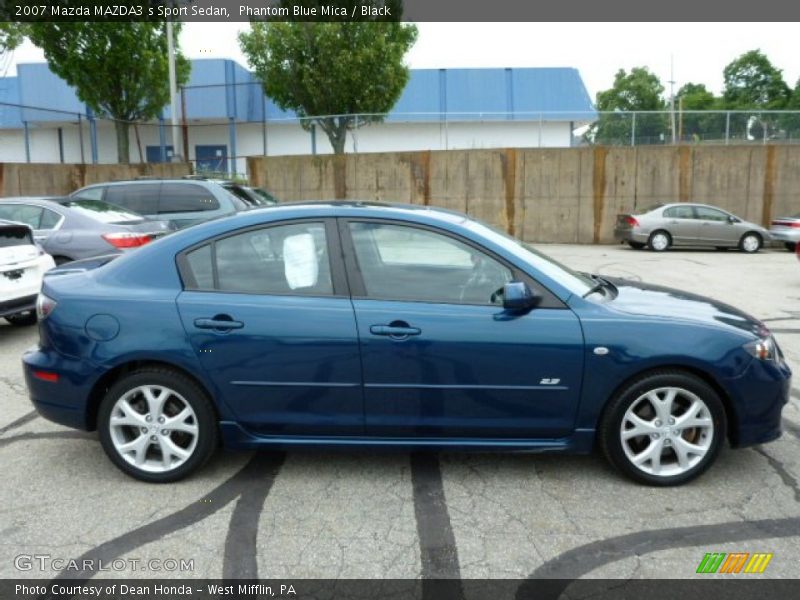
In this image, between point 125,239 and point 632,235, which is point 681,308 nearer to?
point 125,239

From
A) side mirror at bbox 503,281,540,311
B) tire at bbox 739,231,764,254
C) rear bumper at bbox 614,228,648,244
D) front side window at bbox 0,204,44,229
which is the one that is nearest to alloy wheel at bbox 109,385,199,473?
side mirror at bbox 503,281,540,311

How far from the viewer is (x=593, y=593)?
2826mm

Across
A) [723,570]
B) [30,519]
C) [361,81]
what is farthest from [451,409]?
[361,81]

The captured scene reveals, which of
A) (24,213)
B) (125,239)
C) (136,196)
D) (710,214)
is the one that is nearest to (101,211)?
(125,239)

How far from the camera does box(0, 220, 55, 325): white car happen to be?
23.1ft

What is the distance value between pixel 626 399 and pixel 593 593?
1.15 meters

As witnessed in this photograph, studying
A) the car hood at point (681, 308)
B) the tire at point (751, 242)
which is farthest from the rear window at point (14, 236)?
the tire at point (751, 242)

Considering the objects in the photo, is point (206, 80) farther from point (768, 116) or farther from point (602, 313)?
point (602, 313)

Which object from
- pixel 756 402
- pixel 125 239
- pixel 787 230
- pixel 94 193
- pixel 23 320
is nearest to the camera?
pixel 756 402

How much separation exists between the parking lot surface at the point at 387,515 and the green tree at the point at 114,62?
67.7 feet

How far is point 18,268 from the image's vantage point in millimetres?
7195

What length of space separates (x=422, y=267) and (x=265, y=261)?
89 centimetres

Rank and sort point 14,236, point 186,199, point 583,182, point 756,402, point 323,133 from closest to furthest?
point 756,402
point 14,236
point 186,199
point 583,182
point 323,133

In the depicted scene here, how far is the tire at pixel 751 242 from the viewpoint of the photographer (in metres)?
17.7
